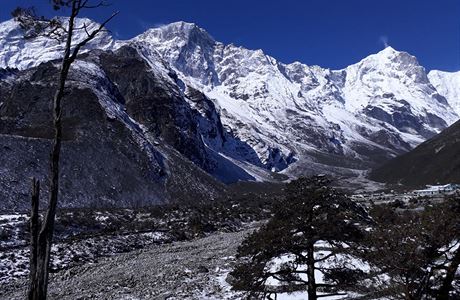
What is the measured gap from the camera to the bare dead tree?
12688 mm

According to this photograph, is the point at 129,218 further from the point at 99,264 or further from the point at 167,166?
the point at 167,166

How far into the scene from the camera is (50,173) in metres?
13.5

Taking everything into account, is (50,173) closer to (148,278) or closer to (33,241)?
(33,241)

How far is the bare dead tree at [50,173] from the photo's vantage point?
12.7 metres

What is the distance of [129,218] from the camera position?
7750 centimetres

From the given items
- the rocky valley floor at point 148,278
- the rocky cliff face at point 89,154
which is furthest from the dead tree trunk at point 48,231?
the rocky cliff face at point 89,154

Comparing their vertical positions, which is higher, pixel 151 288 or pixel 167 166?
pixel 167 166

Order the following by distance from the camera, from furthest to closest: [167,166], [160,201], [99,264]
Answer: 1. [167,166]
2. [160,201]
3. [99,264]

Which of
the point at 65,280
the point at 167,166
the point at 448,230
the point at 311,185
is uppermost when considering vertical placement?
Result: the point at 167,166

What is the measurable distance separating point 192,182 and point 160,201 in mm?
28442

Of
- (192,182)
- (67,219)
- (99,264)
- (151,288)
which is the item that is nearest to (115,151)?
(192,182)

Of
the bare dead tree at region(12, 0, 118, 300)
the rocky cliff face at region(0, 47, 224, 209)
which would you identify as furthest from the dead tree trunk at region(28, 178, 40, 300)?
the rocky cliff face at region(0, 47, 224, 209)

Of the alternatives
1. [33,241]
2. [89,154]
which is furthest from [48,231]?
[89,154]

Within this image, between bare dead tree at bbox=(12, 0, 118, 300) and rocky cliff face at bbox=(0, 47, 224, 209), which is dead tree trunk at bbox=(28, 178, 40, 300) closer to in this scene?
bare dead tree at bbox=(12, 0, 118, 300)
